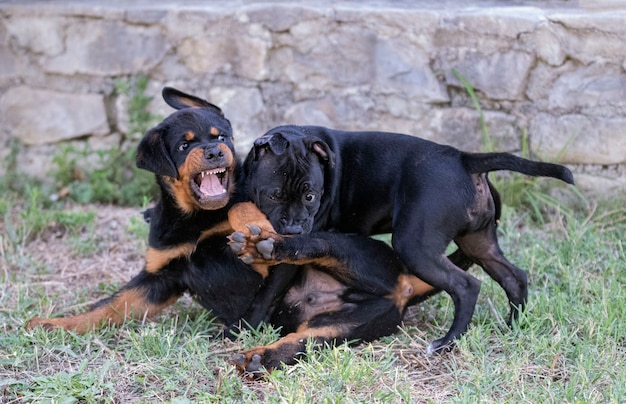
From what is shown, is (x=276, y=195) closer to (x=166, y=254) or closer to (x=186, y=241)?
(x=186, y=241)

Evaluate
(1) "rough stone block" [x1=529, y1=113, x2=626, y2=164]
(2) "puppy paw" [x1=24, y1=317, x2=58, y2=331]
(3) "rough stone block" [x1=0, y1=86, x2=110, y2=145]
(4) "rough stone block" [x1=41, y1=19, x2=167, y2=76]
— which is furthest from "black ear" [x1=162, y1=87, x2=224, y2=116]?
(1) "rough stone block" [x1=529, y1=113, x2=626, y2=164]

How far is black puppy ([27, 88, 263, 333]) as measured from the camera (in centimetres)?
405

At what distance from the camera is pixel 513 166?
3896 mm

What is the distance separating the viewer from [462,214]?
3885mm

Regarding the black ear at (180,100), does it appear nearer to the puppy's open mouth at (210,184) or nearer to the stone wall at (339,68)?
the puppy's open mouth at (210,184)

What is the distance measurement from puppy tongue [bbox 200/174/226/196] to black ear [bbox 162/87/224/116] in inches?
22.2

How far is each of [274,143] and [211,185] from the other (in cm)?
40

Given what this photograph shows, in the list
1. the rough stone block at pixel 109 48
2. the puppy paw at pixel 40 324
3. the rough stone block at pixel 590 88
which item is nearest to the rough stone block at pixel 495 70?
the rough stone block at pixel 590 88

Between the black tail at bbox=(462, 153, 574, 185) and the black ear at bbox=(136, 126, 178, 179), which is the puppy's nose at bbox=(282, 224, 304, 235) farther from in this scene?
the black tail at bbox=(462, 153, 574, 185)

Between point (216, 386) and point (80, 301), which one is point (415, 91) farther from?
point (216, 386)

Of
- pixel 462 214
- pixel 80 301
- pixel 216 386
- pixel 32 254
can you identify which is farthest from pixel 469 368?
pixel 32 254

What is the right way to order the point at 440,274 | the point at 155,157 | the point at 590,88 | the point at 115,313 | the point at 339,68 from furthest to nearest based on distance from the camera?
the point at 339,68
the point at 590,88
the point at 115,313
the point at 155,157
the point at 440,274

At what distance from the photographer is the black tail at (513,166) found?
383cm

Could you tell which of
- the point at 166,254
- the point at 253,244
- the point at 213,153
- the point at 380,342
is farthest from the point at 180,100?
the point at 380,342
